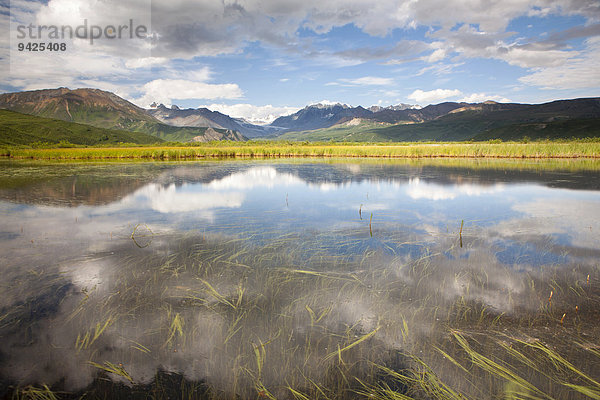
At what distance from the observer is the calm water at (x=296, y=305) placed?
376cm

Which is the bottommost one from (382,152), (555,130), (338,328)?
(338,328)

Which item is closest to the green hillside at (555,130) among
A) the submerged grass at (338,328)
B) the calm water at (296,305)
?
the calm water at (296,305)

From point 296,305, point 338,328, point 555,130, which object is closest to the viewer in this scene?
point 338,328

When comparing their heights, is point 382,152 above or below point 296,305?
above

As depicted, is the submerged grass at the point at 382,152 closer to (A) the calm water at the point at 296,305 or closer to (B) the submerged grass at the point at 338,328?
(A) the calm water at the point at 296,305

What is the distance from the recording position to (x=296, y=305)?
211 inches

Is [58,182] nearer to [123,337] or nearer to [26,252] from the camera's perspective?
[26,252]

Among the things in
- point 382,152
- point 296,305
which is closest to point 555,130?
point 382,152

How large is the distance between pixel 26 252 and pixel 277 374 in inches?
315

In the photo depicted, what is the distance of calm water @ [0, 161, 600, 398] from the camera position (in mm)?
3760

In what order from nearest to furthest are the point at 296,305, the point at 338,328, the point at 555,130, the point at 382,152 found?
the point at 338,328 < the point at 296,305 < the point at 382,152 < the point at 555,130

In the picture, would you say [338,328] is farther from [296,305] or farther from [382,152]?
[382,152]

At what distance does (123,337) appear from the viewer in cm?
Result: 450

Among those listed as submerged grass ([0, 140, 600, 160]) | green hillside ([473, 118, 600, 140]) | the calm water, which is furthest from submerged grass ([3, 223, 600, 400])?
green hillside ([473, 118, 600, 140])
